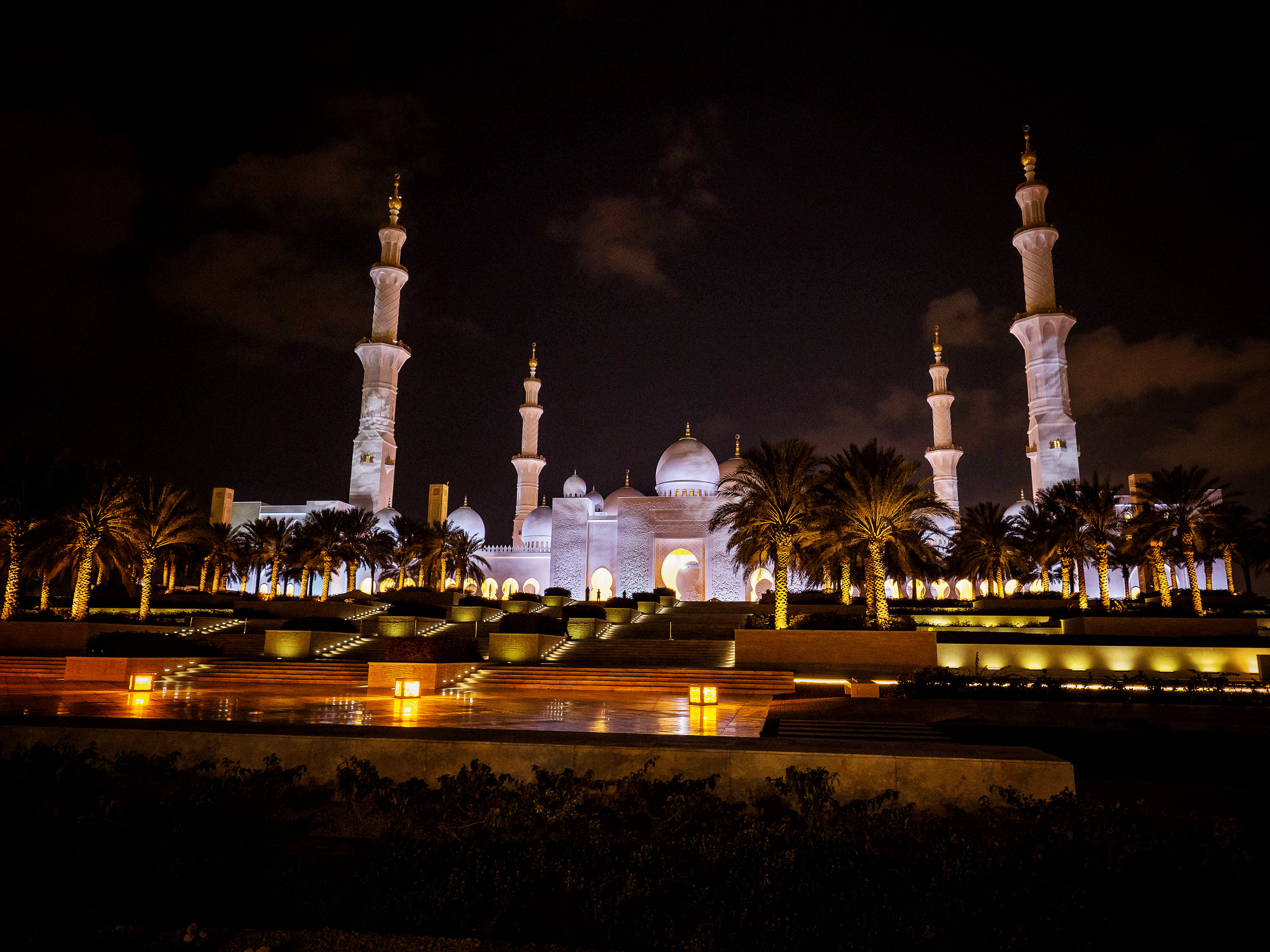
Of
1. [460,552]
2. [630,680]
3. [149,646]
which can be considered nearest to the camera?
[630,680]

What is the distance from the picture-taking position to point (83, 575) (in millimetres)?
22156

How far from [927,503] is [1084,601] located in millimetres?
7396

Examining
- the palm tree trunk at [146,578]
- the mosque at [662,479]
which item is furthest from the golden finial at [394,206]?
the palm tree trunk at [146,578]

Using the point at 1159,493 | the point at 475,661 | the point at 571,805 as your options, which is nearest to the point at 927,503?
the point at 1159,493

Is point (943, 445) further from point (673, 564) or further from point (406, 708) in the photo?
point (406, 708)

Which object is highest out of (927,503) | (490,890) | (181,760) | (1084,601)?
(927,503)

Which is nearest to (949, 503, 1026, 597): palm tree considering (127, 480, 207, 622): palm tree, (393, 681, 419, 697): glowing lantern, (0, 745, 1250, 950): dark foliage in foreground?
(393, 681, 419, 697): glowing lantern

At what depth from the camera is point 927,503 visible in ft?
69.5

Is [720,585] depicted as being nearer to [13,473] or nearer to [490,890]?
[13,473]

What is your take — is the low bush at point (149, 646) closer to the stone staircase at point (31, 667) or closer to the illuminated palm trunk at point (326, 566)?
the stone staircase at point (31, 667)

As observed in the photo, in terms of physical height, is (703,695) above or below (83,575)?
below

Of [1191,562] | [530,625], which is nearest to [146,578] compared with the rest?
[530,625]

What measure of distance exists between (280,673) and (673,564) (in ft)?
99.9

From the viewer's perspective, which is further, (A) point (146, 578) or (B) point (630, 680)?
(A) point (146, 578)
